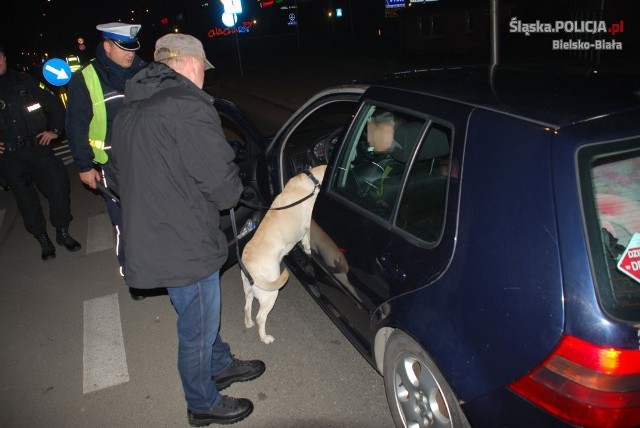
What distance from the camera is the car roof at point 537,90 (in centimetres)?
159

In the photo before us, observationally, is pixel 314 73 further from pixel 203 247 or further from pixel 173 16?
pixel 173 16

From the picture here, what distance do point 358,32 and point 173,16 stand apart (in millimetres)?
39051

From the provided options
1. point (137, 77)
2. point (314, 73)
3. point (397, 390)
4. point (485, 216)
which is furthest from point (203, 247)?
point (314, 73)

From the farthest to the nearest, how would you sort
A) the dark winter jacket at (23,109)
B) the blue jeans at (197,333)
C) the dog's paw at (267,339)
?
the dark winter jacket at (23,109), the dog's paw at (267,339), the blue jeans at (197,333)

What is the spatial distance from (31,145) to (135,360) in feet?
9.65

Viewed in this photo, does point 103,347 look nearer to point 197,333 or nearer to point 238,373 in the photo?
point 238,373

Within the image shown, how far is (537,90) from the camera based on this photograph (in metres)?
1.88

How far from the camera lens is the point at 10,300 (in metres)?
4.43

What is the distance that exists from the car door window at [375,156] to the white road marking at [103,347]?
211 centimetres

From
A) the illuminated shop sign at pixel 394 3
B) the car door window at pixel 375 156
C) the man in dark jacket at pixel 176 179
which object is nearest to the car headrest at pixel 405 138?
the car door window at pixel 375 156

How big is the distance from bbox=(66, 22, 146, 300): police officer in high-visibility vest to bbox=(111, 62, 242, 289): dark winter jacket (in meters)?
1.64

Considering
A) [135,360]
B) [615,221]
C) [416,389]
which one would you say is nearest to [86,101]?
[135,360]

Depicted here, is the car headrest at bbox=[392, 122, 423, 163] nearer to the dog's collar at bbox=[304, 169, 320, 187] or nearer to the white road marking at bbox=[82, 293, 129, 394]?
the dog's collar at bbox=[304, 169, 320, 187]

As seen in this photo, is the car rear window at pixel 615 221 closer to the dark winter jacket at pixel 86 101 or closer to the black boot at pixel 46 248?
the dark winter jacket at pixel 86 101
